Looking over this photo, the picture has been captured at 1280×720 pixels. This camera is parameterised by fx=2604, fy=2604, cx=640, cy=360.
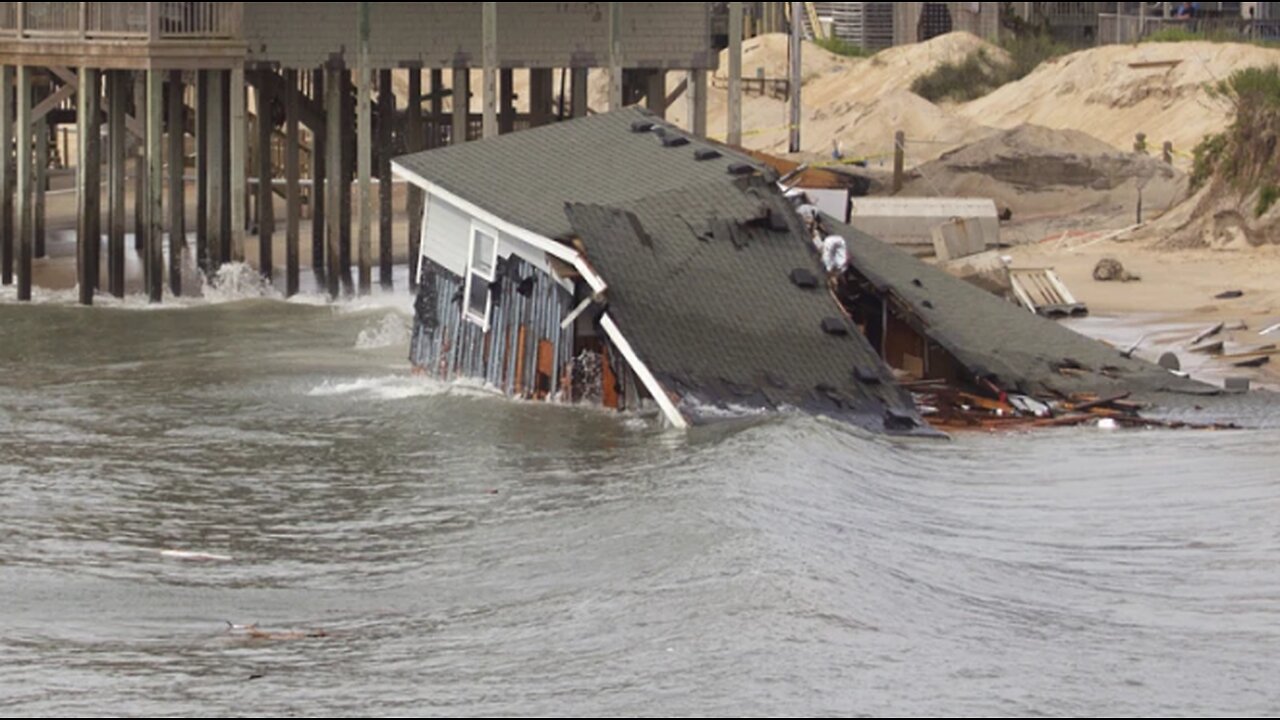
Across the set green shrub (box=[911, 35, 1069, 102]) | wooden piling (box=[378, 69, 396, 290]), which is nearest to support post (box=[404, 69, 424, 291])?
wooden piling (box=[378, 69, 396, 290])

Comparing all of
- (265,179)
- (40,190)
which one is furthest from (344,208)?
(40,190)

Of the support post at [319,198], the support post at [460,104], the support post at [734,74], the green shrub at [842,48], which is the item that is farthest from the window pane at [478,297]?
the green shrub at [842,48]

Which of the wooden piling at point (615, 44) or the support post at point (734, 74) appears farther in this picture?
the support post at point (734, 74)

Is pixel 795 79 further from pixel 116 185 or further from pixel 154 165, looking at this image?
pixel 154 165

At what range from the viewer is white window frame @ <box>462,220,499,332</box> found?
83.1 feet

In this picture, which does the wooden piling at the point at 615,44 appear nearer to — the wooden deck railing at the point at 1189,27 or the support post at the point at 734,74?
the support post at the point at 734,74

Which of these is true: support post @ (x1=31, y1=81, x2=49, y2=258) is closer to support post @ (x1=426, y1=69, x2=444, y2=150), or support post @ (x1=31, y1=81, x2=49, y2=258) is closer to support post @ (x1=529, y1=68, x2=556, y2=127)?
support post @ (x1=426, y1=69, x2=444, y2=150)

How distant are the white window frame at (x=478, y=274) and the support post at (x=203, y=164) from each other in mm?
10385

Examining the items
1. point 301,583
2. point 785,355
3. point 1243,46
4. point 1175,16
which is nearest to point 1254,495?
point 785,355

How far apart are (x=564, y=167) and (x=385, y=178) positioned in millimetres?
10563

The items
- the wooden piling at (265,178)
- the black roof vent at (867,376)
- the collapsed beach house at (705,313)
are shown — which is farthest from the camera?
the wooden piling at (265,178)

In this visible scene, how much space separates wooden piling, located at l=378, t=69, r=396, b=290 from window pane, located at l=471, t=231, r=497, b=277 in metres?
10.4

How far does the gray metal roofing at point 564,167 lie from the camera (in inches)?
990

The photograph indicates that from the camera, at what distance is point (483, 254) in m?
25.6
